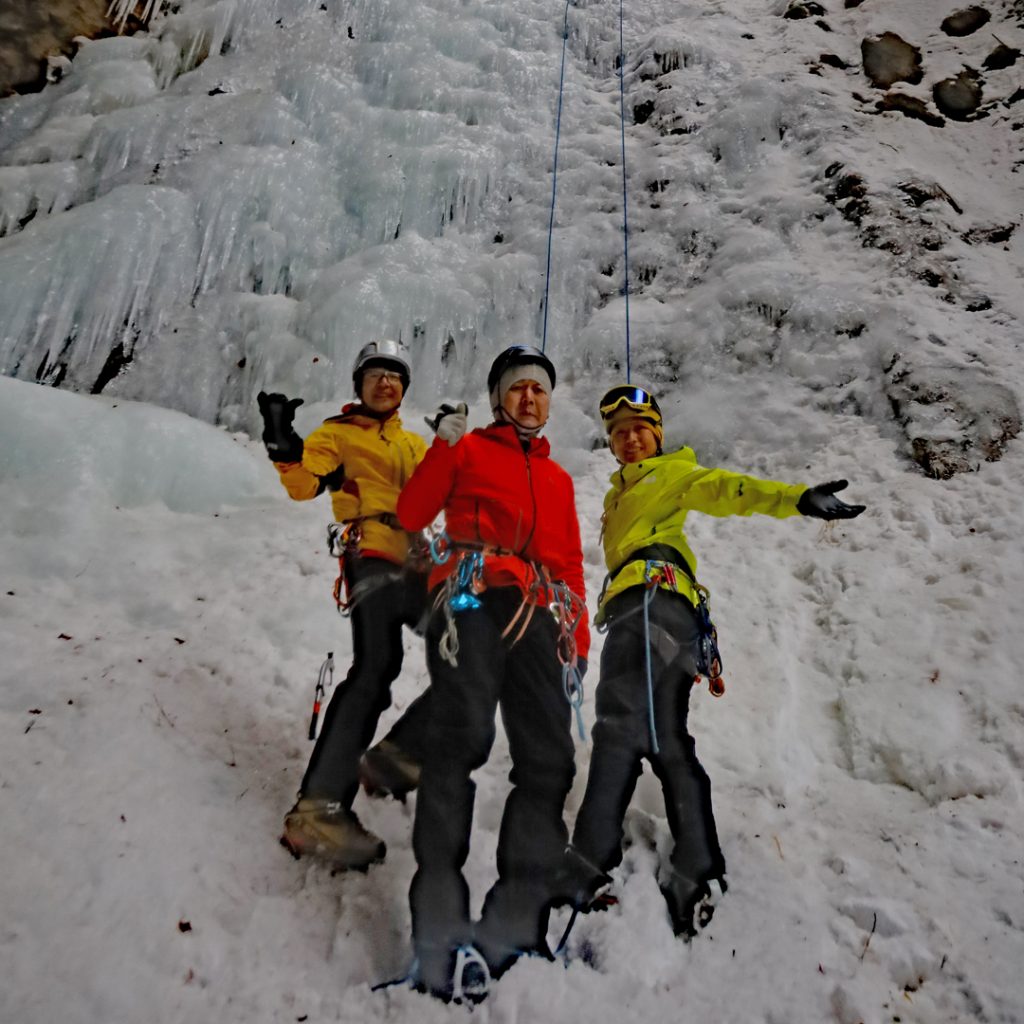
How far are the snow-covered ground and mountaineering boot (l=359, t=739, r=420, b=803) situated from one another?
0.06 m

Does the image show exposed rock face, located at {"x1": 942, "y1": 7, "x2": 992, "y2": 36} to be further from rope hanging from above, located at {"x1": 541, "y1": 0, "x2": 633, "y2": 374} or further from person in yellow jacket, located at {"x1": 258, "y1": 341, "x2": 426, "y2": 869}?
person in yellow jacket, located at {"x1": 258, "y1": 341, "x2": 426, "y2": 869}

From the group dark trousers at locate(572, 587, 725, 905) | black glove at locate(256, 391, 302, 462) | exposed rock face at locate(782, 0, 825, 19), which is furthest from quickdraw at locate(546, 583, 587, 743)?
exposed rock face at locate(782, 0, 825, 19)

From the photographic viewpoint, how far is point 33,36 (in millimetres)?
7516

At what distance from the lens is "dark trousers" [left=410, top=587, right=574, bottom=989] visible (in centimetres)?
198

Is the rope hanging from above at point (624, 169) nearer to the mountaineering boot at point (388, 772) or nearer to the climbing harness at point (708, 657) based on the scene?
the climbing harness at point (708, 657)

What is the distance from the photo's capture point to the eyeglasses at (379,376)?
3.16 meters

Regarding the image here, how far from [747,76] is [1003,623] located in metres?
7.36

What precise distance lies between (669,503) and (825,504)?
0.64 meters

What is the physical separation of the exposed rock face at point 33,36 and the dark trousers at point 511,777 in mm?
8653

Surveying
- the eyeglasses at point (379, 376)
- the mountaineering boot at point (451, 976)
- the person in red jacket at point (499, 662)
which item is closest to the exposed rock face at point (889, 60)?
the person in red jacket at point (499, 662)

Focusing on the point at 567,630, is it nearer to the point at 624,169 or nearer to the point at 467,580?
the point at 467,580

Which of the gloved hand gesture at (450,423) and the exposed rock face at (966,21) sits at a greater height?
the exposed rock face at (966,21)

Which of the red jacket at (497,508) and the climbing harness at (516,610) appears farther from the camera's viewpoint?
the red jacket at (497,508)

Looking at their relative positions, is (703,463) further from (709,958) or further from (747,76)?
(747,76)
